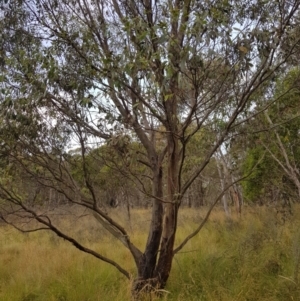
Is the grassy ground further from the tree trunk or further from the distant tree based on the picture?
the distant tree

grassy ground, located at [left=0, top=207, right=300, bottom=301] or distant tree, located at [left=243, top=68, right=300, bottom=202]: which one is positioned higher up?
distant tree, located at [left=243, top=68, right=300, bottom=202]

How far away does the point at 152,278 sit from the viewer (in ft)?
14.6

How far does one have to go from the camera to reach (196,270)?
17.0ft

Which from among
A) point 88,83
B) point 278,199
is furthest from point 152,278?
point 278,199

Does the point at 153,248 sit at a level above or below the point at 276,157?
below

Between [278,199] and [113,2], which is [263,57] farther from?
[278,199]

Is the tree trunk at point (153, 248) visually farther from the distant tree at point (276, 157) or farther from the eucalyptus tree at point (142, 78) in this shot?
the distant tree at point (276, 157)

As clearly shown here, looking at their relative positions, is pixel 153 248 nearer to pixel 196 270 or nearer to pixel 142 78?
pixel 196 270

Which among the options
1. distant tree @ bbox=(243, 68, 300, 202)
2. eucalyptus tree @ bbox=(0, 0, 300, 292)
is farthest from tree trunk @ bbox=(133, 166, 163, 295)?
distant tree @ bbox=(243, 68, 300, 202)

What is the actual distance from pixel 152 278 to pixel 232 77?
2.60 meters

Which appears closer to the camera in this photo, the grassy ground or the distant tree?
the grassy ground

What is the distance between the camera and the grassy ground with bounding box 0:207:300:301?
420 centimetres

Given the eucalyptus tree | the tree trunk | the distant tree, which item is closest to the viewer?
the eucalyptus tree

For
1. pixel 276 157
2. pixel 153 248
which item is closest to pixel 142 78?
pixel 153 248
